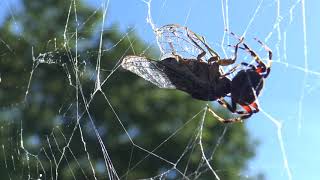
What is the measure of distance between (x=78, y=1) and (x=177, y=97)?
275 cm

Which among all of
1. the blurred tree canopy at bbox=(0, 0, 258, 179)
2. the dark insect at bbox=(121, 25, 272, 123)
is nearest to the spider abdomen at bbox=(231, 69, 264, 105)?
the dark insect at bbox=(121, 25, 272, 123)

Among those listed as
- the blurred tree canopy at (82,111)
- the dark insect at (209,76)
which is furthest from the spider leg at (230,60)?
the blurred tree canopy at (82,111)

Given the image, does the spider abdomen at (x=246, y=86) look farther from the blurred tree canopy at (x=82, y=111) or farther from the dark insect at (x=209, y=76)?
the blurred tree canopy at (x=82, y=111)

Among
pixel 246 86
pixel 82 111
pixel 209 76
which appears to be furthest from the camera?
pixel 82 111

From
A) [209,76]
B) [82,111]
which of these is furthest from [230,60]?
[82,111]

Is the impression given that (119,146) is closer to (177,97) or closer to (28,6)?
(177,97)

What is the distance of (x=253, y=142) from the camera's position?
1030 cm

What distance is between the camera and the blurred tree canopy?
11.5 meters

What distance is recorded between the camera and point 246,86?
2.69m

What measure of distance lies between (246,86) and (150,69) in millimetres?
439

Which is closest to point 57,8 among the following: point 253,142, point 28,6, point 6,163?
point 28,6

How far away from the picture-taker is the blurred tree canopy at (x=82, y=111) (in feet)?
37.8

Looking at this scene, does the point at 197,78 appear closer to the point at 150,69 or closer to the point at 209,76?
the point at 209,76

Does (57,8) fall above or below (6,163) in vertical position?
above
